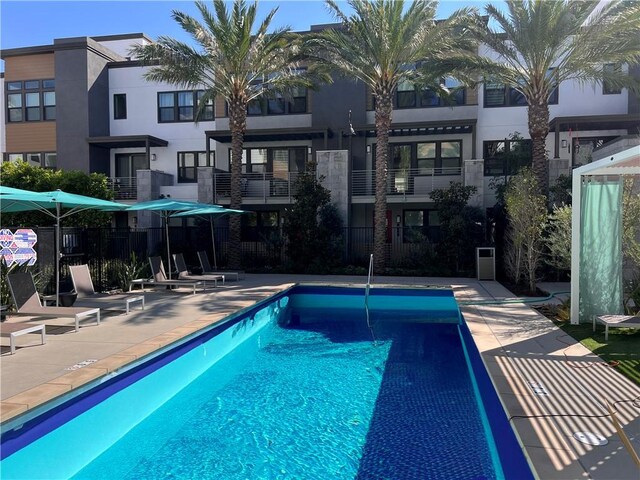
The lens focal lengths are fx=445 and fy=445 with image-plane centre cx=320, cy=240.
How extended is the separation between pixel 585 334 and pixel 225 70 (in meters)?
15.4

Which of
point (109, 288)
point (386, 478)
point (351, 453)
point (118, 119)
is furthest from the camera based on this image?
point (118, 119)

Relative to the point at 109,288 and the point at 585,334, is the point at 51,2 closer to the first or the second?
the point at 109,288

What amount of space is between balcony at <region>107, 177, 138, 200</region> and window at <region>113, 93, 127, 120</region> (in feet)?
12.2

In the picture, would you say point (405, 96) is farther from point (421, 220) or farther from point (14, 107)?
point (14, 107)

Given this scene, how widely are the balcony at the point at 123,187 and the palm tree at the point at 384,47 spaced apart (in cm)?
1239

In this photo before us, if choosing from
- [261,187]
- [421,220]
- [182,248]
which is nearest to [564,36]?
[421,220]

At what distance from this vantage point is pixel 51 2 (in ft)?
33.1

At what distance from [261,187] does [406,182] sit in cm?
713

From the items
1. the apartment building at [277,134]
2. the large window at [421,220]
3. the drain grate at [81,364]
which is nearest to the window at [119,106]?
the apartment building at [277,134]

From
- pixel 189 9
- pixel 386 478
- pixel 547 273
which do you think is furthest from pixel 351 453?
pixel 189 9

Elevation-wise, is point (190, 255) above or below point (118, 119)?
below

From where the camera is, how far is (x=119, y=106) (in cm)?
2556

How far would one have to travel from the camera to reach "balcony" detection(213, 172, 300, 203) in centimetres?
2128

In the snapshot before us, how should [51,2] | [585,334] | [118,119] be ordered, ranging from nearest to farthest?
[585,334] → [51,2] → [118,119]
